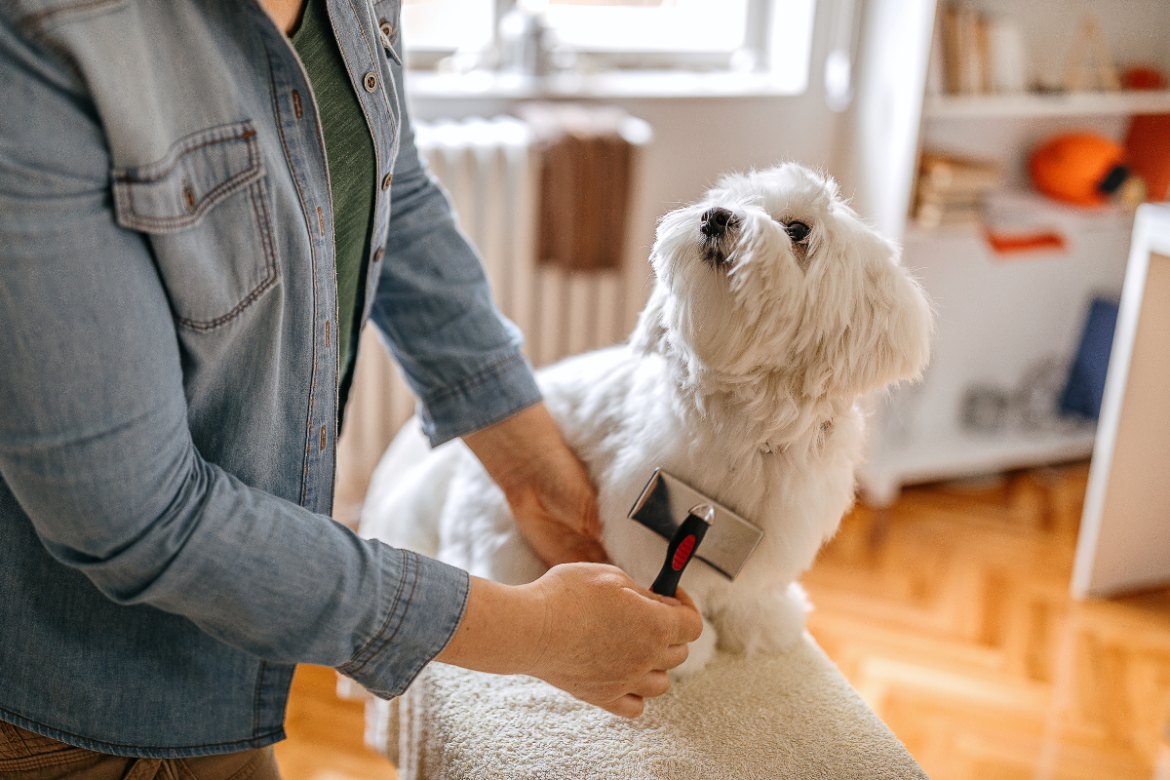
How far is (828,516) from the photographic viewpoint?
35.2 inches

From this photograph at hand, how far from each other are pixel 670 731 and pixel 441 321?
44 cm

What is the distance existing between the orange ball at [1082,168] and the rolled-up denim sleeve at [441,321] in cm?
212

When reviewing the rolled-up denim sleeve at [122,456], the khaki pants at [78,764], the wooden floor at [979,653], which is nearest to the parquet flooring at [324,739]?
the wooden floor at [979,653]

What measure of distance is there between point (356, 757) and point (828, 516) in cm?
117

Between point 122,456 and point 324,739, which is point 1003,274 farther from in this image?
point 122,456

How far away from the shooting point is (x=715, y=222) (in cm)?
81

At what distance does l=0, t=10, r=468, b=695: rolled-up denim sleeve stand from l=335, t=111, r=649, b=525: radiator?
148 centimetres

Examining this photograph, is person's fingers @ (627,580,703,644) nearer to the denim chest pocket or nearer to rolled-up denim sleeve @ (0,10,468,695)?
rolled-up denim sleeve @ (0,10,468,695)

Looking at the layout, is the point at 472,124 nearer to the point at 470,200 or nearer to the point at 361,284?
the point at 470,200

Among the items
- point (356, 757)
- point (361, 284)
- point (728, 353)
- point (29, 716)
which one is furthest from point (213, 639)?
point (356, 757)

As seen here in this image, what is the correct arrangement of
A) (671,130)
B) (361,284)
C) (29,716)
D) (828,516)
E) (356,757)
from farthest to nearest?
(671,130)
(356,757)
(828,516)
(361,284)
(29,716)

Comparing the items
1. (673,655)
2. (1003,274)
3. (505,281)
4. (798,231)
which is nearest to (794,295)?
(798,231)

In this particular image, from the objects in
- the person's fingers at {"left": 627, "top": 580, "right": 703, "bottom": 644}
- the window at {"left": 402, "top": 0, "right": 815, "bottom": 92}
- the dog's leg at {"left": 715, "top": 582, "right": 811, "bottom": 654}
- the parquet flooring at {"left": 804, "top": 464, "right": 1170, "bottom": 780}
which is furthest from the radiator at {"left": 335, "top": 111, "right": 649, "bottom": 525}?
the person's fingers at {"left": 627, "top": 580, "right": 703, "bottom": 644}

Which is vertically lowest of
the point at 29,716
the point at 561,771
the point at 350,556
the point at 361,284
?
the point at 561,771
